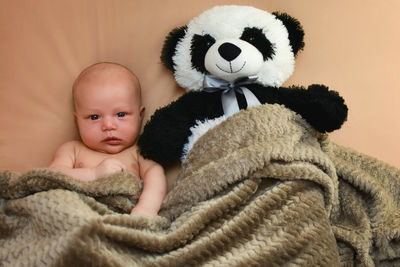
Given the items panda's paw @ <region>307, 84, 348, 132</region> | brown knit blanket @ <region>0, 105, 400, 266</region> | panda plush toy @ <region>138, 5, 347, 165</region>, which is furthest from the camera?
panda plush toy @ <region>138, 5, 347, 165</region>

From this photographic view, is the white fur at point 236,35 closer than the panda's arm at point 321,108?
No

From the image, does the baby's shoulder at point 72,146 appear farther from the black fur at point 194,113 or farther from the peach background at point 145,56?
the black fur at point 194,113

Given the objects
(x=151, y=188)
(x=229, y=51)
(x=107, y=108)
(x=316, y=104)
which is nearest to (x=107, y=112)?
(x=107, y=108)

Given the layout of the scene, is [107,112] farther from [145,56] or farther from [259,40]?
[259,40]

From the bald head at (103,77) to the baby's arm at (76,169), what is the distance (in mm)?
122

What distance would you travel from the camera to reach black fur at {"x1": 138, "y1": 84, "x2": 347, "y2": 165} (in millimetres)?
951

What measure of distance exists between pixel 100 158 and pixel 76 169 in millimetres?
96

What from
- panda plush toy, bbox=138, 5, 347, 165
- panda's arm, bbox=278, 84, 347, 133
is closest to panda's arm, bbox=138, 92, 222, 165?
panda plush toy, bbox=138, 5, 347, 165

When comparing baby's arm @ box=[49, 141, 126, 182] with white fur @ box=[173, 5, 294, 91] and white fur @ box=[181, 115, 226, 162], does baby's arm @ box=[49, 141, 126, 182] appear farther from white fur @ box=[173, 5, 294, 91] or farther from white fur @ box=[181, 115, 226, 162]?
white fur @ box=[173, 5, 294, 91]

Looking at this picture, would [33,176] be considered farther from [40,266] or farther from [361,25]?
[361,25]

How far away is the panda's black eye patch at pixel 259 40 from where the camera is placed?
1.06 meters

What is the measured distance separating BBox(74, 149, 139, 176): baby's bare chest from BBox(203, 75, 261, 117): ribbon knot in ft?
0.85

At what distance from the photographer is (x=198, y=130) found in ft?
3.42

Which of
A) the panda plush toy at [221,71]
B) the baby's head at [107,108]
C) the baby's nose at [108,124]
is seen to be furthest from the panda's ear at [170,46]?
the baby's nose at [108,124]
